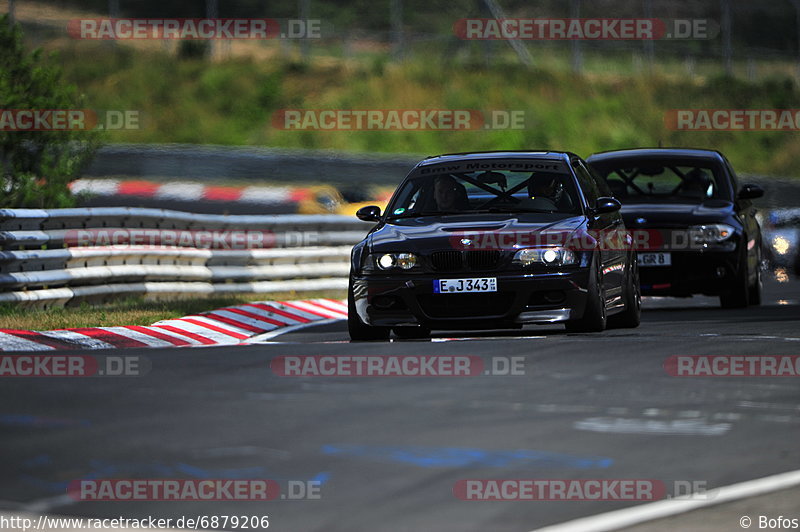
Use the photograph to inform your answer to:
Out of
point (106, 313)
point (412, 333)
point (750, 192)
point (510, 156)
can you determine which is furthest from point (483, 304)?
point (750, 192)

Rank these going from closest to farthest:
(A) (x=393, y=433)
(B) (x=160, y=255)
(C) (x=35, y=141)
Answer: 1. (A) (x=393, y=433)
2. (B) (x=160, y=255)
3. (C) (x=35, y=141)

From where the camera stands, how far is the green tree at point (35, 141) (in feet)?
55.2

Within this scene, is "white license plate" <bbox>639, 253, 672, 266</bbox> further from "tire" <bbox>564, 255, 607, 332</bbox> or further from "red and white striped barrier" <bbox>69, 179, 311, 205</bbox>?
"red and white striped barrier" <bbox>69, 179, 311, 205</bbox>

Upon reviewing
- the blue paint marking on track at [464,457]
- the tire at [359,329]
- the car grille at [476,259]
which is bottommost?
the blue paint marking on track at [464,457]

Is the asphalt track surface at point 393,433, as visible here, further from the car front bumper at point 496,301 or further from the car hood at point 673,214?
the car hood at point 673,214

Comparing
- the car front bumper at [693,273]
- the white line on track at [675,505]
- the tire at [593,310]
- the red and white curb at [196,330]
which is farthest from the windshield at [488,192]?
the white line on track at [675,505]

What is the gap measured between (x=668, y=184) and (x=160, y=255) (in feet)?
18.1

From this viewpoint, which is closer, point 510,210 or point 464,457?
point 464,457

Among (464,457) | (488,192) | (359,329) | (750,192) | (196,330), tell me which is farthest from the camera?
(750,192)

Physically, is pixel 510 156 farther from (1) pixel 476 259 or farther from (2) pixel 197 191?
(2) pixel 197 191

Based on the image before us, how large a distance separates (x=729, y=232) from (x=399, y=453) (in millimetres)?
9777

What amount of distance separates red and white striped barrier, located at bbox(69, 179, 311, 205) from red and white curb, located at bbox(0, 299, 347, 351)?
19.6m

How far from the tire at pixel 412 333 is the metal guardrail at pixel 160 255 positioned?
3.76 metres

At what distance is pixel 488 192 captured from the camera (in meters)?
12.5
